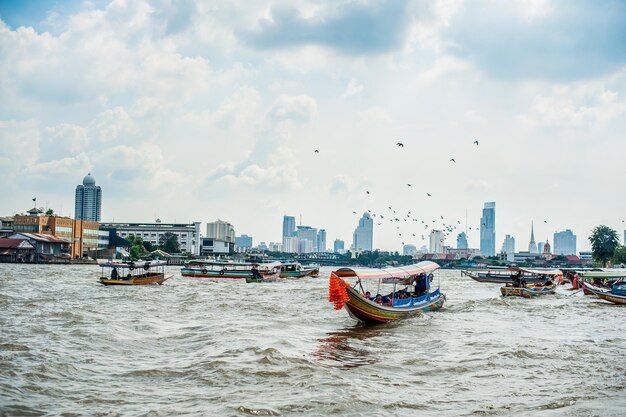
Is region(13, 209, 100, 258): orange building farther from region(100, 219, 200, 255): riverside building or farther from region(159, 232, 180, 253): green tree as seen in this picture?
region(100, 219, 200, 255): riverside building

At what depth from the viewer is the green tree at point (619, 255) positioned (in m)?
98.2

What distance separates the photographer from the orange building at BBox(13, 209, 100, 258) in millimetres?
95312

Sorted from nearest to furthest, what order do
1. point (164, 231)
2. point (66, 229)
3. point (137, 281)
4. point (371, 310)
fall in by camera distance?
point (371, 310) → point (137, 281) → point (66, 229) → point (164, 231)

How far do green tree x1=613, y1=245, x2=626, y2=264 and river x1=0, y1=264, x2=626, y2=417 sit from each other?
80.2 metres

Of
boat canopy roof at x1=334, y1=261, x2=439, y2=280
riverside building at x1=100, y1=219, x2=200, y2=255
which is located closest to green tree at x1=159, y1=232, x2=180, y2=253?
riverside building at x1=100, y1=219, x2=200, y2=255

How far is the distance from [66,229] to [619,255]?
86610 millimetres

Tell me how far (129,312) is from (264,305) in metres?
7.75

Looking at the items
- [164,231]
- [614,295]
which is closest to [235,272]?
[614,295]

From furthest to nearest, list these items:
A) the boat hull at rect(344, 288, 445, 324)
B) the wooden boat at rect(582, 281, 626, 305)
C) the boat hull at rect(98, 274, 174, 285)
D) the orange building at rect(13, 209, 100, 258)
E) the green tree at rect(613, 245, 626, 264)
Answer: the green tree at rect(613, 245, 626, 264), the orange building at rect(13, 209, 100, 258), the boat hull at rect(98, 274, 174, 285), the wooden boat at rect(582, 281, 626, 305), the boat hull at rect(344, 288, 445, 324)

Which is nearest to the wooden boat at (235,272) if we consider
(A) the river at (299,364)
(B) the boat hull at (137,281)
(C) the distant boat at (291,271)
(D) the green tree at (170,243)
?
(C) the distant boat at (291,271)

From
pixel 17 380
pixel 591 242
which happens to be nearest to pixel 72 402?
pixel 17 380

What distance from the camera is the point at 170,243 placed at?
13125 cm

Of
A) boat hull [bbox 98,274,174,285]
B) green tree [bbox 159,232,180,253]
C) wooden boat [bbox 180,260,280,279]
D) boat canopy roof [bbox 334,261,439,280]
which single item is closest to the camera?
boat canopy roof [bbox 334,261,439,280]

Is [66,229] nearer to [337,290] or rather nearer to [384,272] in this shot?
[384,272]
